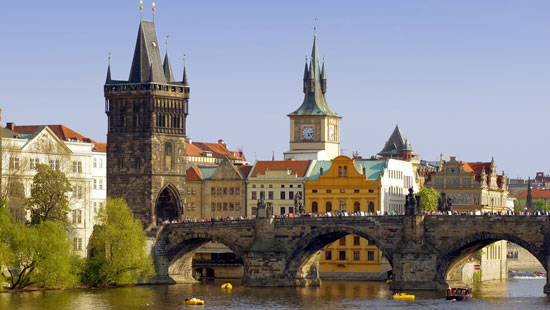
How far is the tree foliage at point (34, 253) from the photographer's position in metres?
133

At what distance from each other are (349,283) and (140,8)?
41.0 metres

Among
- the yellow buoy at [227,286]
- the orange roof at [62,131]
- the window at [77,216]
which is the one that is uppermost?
the orange roof at [62,131]

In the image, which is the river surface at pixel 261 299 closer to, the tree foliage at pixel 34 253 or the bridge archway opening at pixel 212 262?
the tree foliage at pixel 34 253

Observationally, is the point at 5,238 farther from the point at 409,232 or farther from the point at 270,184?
the point at 270,184

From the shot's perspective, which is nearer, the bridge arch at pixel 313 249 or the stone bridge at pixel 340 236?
the stone bridge at pixel 340 236

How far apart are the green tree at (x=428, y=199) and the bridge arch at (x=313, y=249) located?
3515 cm

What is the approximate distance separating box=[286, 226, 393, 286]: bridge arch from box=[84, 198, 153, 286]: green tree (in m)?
15.2

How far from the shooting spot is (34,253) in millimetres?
134000

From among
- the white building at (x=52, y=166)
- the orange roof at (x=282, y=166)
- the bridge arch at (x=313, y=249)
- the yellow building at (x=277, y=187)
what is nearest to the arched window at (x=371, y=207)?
the yellow building at (x=277, y=187)

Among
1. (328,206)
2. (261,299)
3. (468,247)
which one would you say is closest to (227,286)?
(261,299)

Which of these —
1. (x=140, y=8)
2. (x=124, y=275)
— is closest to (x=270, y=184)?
(x=140, y=8)

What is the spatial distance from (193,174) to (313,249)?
38853 mm

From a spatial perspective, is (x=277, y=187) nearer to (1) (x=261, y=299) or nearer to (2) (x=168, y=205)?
(2) (x=168, y=205)

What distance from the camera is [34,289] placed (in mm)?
136750
